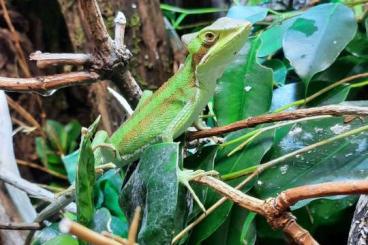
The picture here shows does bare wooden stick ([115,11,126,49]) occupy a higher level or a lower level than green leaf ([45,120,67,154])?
higher

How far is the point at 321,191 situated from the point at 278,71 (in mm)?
781

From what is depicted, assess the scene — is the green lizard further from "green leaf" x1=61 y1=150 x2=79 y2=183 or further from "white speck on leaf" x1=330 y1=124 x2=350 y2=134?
"green leaf" x1=61 y1=150 x2=79 y2=183

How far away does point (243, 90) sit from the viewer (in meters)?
1.15

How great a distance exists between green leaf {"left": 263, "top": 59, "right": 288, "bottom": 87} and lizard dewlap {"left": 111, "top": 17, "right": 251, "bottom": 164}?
27cm

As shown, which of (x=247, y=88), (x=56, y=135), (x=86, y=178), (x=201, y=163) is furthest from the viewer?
(x=56, y=135)

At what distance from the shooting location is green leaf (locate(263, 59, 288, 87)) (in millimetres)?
1375

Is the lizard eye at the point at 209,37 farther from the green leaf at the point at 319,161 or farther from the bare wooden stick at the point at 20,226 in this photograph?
the bare wooden stick at the point at 20,226

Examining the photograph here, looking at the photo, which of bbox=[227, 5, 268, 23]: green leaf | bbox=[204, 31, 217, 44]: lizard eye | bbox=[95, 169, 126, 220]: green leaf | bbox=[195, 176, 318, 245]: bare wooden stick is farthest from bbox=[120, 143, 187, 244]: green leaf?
bbox=[227, 5, 268, 23]: green leaf

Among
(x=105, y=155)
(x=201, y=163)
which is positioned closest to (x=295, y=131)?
(x=201, y=163)

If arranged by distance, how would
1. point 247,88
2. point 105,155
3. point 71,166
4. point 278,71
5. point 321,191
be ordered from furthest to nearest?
point 71,166
point 278,71
point 105,155
point 247,88
point 321,191

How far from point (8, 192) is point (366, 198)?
1030mm

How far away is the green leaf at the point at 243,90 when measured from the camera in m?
1.13

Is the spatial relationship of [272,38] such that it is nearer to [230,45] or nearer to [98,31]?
[230,45]

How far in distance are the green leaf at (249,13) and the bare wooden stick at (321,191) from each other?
2.47 feet
